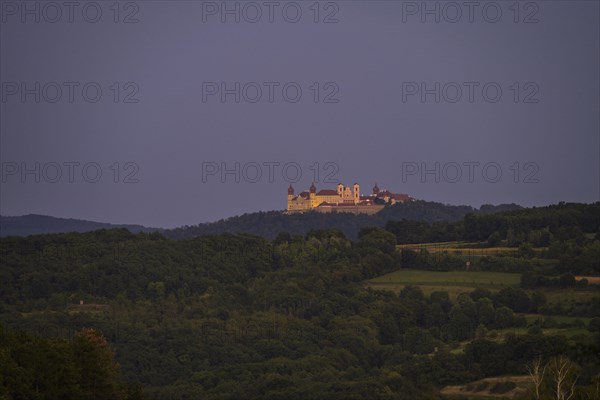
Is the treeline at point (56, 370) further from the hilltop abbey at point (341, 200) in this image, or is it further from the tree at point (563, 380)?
the hilltop abbey at point (341, 200)

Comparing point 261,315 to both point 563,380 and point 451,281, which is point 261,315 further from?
point 563,380

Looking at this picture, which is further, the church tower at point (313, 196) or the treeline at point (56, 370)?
the church tower at point (313, 196)

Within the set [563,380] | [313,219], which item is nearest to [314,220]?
[313,219]

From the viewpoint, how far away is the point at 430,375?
2291 inches

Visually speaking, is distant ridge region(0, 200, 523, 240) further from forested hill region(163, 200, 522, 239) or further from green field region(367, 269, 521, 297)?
green field region(367, 269, 521, 297)

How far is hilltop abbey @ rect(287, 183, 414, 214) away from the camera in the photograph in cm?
18075

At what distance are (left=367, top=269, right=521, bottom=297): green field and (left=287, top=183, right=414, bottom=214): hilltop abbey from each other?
9395 centimetres

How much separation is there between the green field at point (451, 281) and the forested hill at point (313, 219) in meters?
79.3

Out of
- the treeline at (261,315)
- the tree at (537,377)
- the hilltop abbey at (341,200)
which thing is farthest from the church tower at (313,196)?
the tree at (537,377)

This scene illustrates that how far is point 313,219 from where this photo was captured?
172 metres

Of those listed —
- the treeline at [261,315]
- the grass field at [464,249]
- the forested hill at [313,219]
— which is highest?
the forested hill at [313,219]

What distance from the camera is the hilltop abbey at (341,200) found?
181m

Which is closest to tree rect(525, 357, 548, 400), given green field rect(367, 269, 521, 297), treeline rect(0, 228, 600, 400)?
treeline rect(0, 228, 600, 400)

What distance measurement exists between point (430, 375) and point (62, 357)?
3077 centimetres
